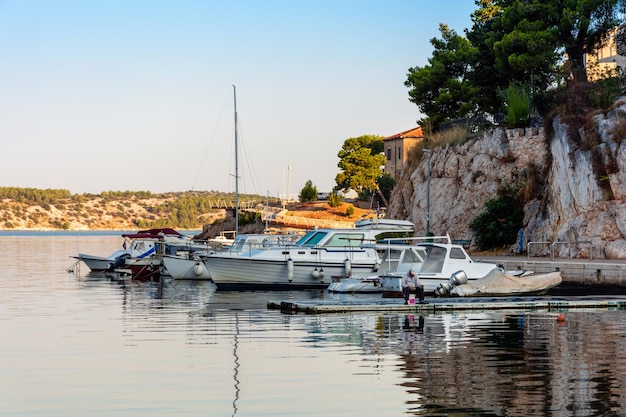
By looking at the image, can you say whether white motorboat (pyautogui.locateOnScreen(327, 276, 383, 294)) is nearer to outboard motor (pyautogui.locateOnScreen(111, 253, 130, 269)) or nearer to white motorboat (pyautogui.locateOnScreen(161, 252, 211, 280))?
white motorboat (pyautogui.locateOnScreen(161, 252, 211, 280))

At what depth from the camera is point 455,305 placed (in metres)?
30.7

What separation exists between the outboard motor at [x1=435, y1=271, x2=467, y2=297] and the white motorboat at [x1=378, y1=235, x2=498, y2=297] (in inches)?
5.0

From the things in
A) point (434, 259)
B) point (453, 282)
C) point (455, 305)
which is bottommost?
point (455, 305)

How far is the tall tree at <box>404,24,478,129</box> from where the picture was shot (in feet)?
236

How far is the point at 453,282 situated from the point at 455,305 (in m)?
3.73

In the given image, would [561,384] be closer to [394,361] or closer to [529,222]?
[394,361]

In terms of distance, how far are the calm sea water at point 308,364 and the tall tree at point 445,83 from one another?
42.1 m

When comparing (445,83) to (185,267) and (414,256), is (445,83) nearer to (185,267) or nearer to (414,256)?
(185,267)

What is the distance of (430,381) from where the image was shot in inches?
674

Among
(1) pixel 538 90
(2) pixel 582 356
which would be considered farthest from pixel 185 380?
(1) pixel 538 90

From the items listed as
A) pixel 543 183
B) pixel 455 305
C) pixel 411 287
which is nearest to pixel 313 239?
pixel 411 287

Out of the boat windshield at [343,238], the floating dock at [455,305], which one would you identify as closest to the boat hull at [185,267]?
the boat windshield at [343,238]

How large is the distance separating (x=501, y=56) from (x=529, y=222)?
1417 cm

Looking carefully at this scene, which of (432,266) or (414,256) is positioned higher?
(414,256)
